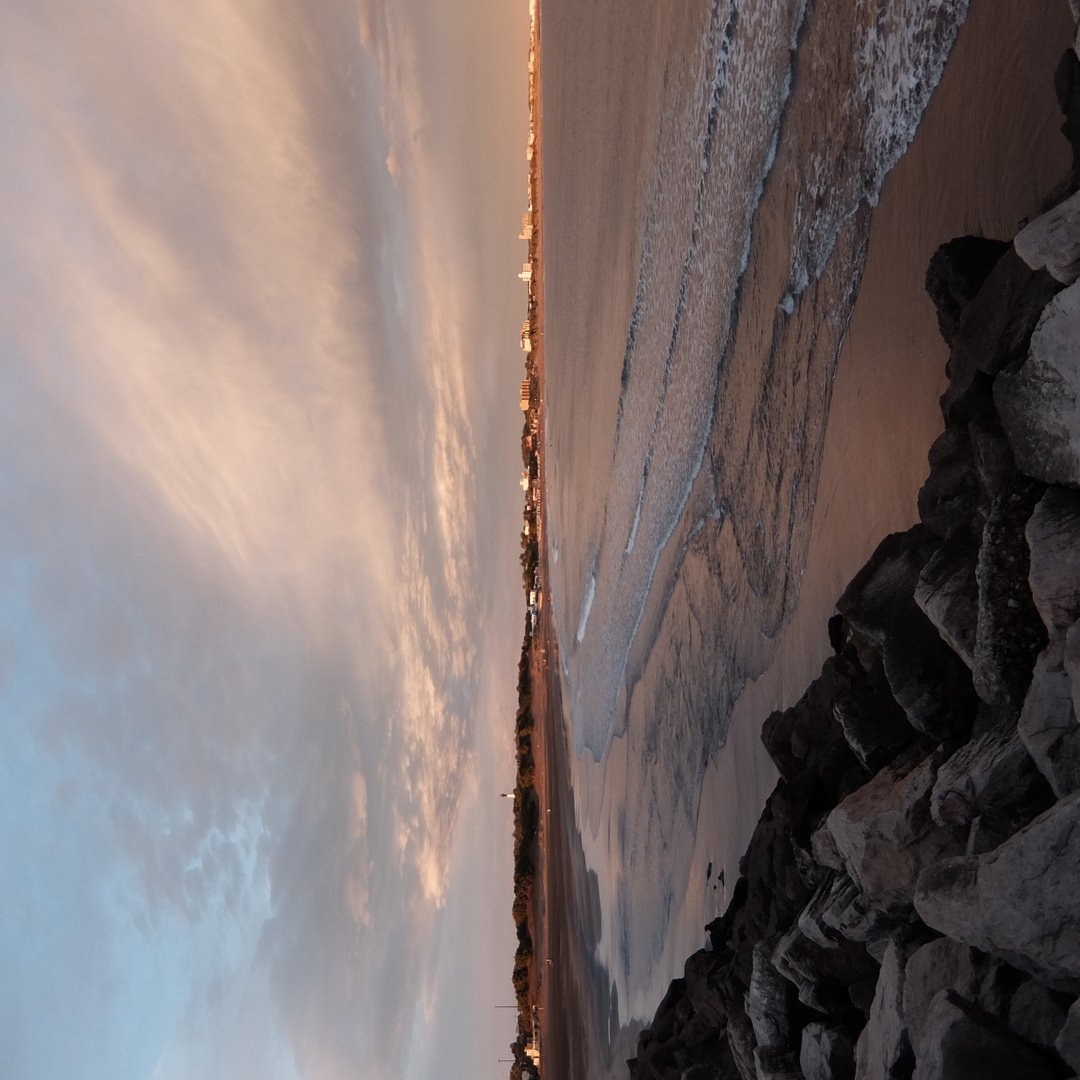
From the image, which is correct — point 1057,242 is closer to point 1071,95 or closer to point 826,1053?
point 1071,95

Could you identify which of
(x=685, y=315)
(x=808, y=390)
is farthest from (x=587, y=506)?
(x=808, y=390)

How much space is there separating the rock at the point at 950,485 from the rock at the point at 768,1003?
3900 millimetres

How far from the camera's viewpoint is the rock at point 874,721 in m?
5.48

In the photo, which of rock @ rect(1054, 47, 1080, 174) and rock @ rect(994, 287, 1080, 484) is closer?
rock @ rect(994, 287, 1080, 484)

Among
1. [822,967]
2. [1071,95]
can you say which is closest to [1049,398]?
[1071,95]

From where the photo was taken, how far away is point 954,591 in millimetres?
4578

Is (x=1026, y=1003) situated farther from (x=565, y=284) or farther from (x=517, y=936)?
(x=517, y=936)

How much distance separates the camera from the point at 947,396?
4.84m

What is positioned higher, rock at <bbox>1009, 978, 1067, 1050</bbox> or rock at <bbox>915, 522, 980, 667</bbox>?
rock at <bbox>915, 522, 980, 667</bbox>

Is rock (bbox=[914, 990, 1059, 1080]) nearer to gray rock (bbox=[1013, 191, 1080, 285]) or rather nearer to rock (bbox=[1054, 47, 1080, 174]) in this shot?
gray rock (bbox=[1013, 191, 1080, 285])

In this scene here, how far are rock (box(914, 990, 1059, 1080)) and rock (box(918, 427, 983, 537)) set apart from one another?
2.68 metres

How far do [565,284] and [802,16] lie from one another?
370 inches

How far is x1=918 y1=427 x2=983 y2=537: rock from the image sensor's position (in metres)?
4.82

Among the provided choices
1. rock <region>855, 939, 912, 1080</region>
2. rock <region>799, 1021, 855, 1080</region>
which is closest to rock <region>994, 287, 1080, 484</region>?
rock <region>855, 939, 912, 1080</region>
